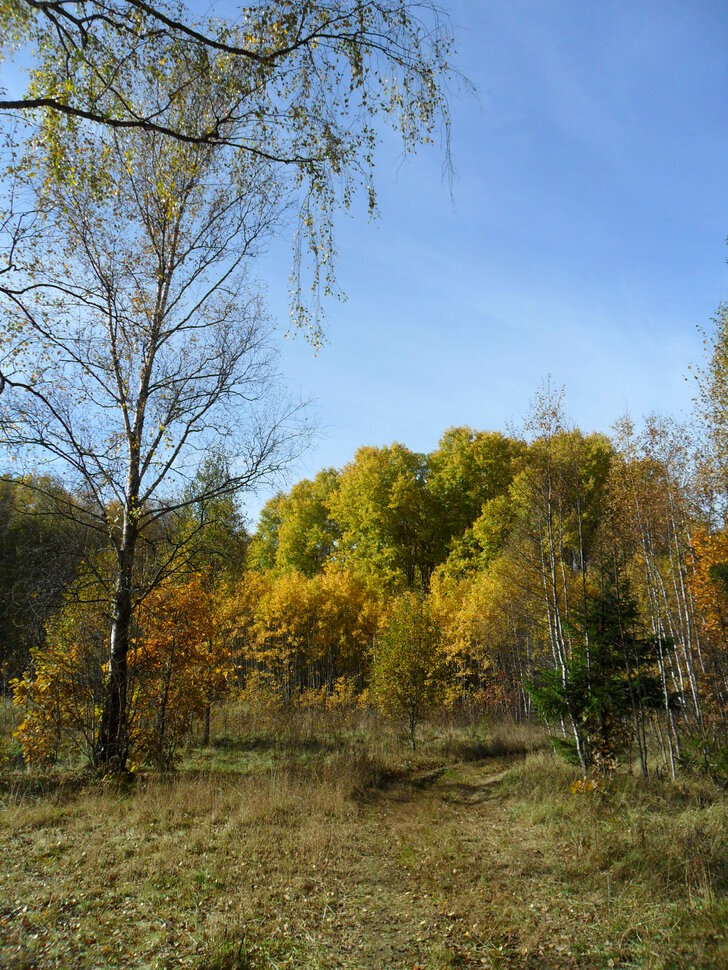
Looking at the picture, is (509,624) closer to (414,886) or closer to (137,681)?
(137,681)

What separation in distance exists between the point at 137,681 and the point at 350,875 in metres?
5.93

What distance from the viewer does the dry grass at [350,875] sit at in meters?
4.50

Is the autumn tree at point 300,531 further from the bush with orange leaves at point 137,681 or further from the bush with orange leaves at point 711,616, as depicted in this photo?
the bush with orange leaves at point 137,681

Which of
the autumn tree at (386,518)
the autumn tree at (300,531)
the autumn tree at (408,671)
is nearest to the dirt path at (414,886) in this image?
the autumn tree at (408,671)

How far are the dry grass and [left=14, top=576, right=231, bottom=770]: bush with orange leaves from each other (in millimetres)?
709

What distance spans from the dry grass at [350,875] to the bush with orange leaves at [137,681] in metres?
0.71

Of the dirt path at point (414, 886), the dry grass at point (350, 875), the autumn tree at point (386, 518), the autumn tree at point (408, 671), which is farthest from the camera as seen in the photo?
the autumn tree at point (386, 518)

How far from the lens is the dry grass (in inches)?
177

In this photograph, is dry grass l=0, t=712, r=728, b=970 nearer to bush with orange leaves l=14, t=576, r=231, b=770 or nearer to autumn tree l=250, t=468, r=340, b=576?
bush with orange leaves l=14, t=576, r=231, b=770

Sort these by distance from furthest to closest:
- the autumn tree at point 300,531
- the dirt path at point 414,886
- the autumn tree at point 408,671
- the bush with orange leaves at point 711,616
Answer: the autumn tree at point 300,531 → the autumn tree at point 408,671 → the bush with orange leaves at point 711,616 → the dirt path at point 414,886

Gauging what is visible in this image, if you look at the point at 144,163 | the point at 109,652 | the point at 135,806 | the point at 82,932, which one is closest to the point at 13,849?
the point at 135,806

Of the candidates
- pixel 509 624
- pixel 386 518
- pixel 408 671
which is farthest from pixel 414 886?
pixel 386 518

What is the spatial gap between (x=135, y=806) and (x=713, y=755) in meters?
10.8

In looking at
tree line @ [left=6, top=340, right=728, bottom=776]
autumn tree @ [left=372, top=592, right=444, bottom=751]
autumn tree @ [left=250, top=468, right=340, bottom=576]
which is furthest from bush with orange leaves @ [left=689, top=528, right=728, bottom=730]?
autumn tree @ [left=250, top=468, right=340, bottom=576]
